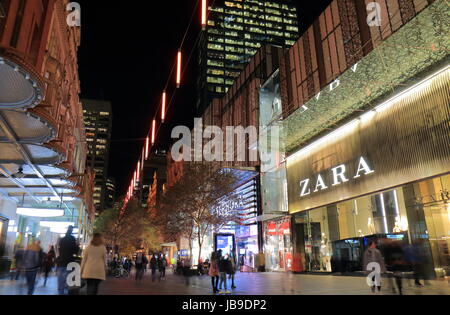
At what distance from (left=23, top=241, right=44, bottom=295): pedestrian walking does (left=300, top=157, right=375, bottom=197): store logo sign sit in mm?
16976

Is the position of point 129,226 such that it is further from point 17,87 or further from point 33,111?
point 17,87

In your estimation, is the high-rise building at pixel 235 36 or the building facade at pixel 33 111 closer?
the building facade at pixel 33 111

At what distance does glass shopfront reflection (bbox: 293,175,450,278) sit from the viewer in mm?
17484

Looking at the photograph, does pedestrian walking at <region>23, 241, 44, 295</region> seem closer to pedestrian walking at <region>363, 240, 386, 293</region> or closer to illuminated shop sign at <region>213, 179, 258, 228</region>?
pedestrian walking at <region>363, 240, 386, 293</region>

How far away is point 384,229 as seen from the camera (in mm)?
22203

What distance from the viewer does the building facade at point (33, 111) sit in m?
10.5

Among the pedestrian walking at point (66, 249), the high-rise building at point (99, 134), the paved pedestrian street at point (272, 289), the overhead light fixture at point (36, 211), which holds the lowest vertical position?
the paved pedestrian street at point (272, 289)

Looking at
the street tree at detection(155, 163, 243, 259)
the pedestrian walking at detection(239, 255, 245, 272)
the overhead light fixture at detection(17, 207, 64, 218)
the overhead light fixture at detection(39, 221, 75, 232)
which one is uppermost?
the street tree at detection(155, 163, 243, 259)

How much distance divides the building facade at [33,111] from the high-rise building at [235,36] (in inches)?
3367

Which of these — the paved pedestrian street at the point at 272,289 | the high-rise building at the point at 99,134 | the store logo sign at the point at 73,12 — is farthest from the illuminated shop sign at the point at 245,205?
the high-rise building at the point at 99,134

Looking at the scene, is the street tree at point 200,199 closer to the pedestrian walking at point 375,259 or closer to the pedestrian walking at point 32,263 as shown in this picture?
the pedestrian walking at point 32,263

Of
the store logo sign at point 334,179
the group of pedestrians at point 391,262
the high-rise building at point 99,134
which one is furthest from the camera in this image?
the high-rise building at point 99,134

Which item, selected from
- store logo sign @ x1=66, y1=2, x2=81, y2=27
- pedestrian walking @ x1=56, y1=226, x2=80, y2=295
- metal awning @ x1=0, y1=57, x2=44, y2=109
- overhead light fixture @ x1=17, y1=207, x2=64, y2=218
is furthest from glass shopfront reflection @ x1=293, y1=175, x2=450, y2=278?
store logo sign @ x1=66, y1=2, x2=81, y2=27

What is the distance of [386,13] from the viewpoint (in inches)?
640
